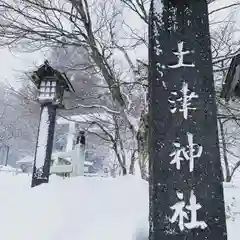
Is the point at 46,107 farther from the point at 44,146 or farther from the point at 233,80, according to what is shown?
the point at 233,80

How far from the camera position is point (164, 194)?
5.68 ft

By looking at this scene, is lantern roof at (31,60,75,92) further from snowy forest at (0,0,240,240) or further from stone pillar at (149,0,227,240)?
stone pillar at (149,0,227,240)

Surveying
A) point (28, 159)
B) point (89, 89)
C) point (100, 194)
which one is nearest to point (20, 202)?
point (100, 194)

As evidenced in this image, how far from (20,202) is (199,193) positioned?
2.49 m

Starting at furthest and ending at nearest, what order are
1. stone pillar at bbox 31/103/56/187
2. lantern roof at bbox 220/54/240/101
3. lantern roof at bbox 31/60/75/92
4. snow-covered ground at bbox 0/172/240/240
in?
lantern roof at bbox 31/60/75/92 < stone pillar at bbox 31/103/56/187 < lantern roof at bbox 220/54/240/101 < snow-covered ground at bbox 0/172/240/240

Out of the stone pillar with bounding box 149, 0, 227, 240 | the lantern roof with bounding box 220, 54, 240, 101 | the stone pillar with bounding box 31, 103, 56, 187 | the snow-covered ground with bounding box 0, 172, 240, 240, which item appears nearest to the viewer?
the stone pillar with bounding box 149, 0, 227, 240

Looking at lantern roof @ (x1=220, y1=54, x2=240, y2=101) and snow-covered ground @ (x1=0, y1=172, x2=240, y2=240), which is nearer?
snow-covered ground @ (x1=0, y1=172, x2=240, y2=240)

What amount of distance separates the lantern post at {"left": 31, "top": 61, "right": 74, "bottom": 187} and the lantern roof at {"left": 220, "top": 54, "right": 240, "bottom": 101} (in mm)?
2523

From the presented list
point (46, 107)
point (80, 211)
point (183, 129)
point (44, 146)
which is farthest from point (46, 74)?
point (183, 129)

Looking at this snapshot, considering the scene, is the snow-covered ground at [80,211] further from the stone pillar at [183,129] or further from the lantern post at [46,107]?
the stone pillar at [183,129]

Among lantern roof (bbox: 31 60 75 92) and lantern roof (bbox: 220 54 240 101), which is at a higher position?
lantern roof (bbox: 31 60 75 92)

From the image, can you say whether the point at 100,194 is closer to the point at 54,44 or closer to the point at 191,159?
the point at 191,159

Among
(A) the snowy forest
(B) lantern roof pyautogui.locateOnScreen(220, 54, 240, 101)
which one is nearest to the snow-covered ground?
(A) the snowy forest

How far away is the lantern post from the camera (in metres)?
4.02
